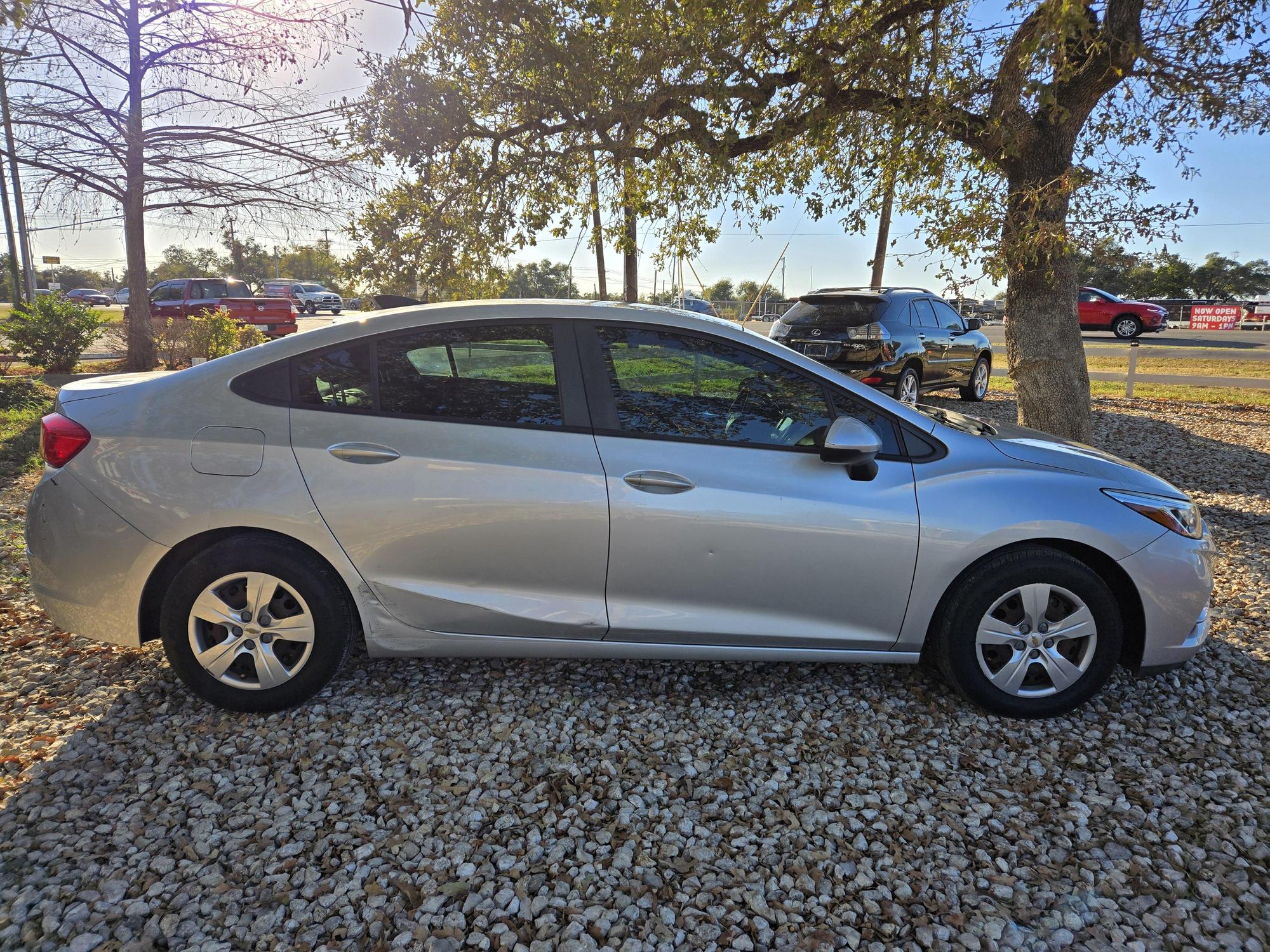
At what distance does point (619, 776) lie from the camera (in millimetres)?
2816

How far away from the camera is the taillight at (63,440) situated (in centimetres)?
298

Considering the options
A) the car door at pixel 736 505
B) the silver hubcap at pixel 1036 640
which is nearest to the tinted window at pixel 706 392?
the car door at pixel 736 505

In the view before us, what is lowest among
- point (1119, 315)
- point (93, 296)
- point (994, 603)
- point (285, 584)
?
point (994, 603)

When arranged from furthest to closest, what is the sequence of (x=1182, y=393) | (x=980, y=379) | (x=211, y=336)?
1. (x=1182, y=393)
2. (x=211, y=336)
3. (x=980, y=379)

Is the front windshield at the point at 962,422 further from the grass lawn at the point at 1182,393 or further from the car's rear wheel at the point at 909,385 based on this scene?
the grass lawn at the point at 1182,393

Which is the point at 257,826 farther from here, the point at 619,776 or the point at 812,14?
the point at 812,14

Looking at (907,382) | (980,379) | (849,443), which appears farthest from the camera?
(980,379)

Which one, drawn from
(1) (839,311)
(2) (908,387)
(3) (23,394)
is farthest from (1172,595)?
(3) (23,394)

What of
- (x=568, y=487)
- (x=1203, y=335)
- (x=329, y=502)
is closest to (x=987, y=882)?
(x=568, y=487)

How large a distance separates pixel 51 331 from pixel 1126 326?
1292 inches

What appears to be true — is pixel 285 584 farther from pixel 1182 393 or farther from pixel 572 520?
pixel 1182 393

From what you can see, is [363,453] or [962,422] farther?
[962,422]

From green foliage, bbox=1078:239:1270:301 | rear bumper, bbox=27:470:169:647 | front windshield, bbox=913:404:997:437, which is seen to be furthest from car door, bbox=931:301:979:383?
green foliage, bbox=1078:239:1270:301

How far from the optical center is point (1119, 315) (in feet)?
96.3
